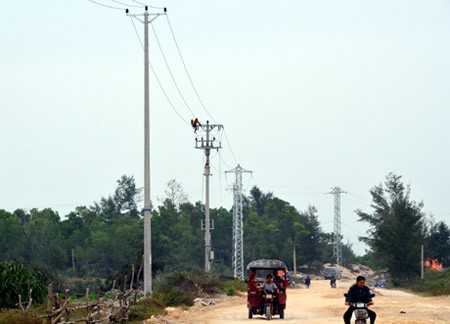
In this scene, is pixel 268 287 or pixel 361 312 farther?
pixel 268 287

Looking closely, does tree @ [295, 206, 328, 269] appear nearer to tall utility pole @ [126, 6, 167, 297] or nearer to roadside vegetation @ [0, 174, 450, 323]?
roadside vegetation @ [0, 174, 450, 323]

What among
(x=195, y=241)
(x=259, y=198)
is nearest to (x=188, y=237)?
(x=195, y=241)

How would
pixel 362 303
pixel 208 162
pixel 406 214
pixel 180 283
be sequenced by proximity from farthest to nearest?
pixel 406 214 < pixel 208 162 < pixel 180 283 < pixel 362 303

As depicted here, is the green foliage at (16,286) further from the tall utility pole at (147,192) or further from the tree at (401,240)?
the tree at (401,240)

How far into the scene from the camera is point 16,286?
36.3m

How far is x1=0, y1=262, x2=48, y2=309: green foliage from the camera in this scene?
36.1 metres

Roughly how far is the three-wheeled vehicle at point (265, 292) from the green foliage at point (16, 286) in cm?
826

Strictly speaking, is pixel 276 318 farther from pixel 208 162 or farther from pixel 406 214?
pixel 406 214

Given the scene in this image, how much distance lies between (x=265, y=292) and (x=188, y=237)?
317ft

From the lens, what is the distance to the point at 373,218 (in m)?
113

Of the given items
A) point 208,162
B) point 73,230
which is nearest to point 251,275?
point 208,162

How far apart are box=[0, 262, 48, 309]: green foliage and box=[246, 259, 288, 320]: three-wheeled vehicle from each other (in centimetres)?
826

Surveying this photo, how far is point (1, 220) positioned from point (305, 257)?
50693 millimetres

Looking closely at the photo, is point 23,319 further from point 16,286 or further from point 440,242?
point 440,242
